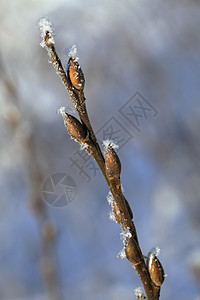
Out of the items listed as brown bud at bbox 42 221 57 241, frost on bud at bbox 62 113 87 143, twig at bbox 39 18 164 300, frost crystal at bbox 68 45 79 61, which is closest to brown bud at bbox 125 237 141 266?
twig at bbox 39 18 164 300

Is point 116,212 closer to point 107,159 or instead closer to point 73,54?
point 107,159

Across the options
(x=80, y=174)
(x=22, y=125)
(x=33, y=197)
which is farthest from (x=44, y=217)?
(x=80, y=174)

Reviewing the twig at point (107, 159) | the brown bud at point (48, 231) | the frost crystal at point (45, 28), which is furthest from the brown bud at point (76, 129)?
the brown bud at point (48, 231)

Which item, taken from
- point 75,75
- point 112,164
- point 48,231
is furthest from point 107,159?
point 48,231

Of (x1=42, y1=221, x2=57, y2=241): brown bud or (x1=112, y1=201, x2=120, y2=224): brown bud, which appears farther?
(x1=42, y1=221, x2=57, y2=241): brown bud

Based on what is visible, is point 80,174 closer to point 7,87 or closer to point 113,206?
point 7,87

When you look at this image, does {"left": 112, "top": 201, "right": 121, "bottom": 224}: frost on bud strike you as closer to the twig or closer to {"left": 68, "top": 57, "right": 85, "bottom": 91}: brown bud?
the twig

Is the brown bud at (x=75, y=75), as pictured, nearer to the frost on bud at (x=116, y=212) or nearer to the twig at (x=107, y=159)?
the twig at (x=107, y=159)
